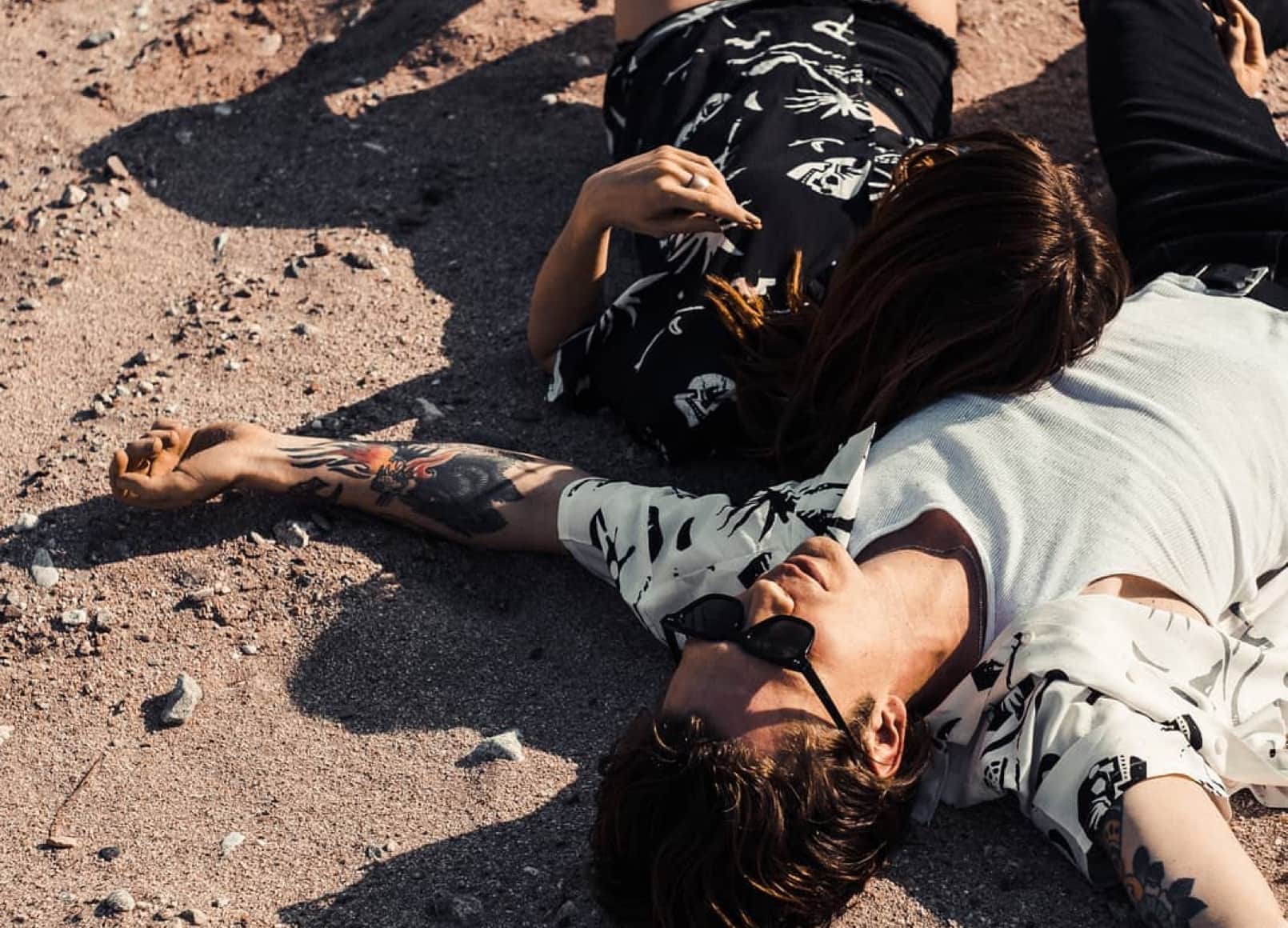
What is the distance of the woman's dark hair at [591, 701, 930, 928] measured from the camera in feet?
7.14

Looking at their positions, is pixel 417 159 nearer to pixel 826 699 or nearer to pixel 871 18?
pixel 871 18

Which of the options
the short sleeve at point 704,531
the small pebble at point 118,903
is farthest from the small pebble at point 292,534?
the small pebble at point 118,903

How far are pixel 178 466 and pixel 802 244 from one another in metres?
1.43

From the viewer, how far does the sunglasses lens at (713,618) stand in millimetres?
2314

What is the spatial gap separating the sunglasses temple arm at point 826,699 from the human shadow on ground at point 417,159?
5.38ft

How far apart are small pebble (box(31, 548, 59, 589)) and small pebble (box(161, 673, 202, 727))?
44cm

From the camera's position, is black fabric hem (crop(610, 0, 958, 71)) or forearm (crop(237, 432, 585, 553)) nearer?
forearm (crop(237, 432, 585, 553))

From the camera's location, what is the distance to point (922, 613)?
95.6 inches

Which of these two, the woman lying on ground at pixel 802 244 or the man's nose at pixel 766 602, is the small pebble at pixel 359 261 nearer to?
the woman lying on ground at pixel 802 244

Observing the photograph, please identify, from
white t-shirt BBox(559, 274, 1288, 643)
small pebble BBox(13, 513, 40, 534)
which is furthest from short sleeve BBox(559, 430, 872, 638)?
small pebble BBox(13, 513, 40, 534)

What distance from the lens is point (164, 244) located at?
155 inches

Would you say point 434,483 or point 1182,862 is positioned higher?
point 1182,862

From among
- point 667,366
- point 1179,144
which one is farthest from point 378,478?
point 1179,144

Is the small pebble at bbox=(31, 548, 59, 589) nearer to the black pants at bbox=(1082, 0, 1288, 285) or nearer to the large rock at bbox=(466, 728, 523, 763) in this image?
the large rock at bbox=(466, 728, 523, 763)
